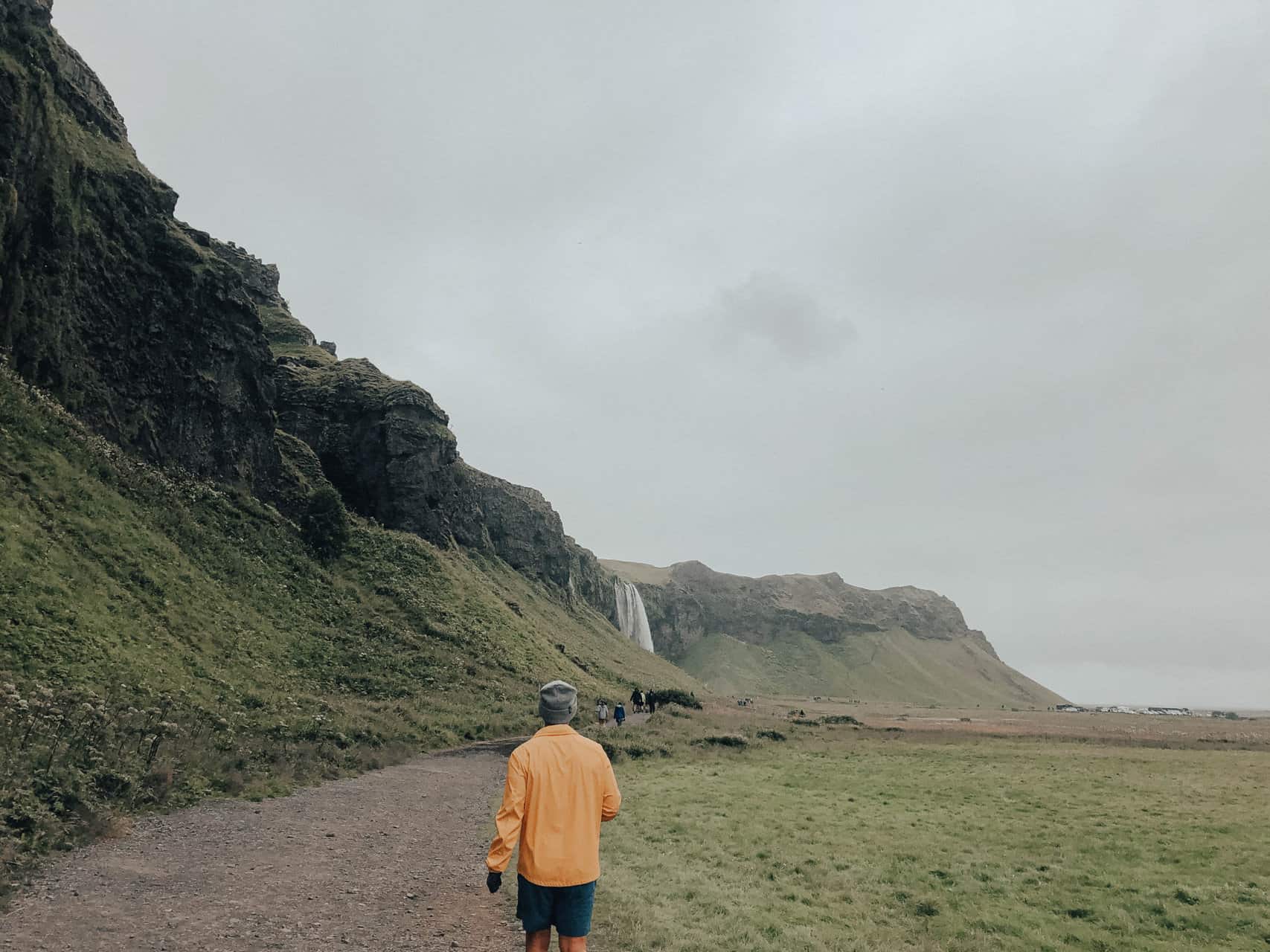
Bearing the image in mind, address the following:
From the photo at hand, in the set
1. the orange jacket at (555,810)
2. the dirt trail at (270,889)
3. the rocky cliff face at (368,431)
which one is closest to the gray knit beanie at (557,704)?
the orange jacket at (555,810)

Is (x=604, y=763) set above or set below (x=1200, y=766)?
above

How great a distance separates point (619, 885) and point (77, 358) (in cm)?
4790

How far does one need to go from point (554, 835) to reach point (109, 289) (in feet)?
182

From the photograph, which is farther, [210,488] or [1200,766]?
[210,488]

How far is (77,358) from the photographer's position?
138 feet

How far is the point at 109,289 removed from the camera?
150 feet

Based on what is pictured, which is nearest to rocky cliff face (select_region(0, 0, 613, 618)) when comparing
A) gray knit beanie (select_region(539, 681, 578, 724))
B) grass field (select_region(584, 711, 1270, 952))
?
grass field (select_region(584, 711, 1270, 952))

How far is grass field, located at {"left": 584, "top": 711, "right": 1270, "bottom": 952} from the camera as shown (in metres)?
11.3

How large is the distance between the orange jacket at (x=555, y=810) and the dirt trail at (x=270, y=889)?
454 centimetres

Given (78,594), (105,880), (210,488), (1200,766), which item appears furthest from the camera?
(210,488)

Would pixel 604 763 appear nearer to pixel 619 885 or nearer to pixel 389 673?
pixel 619 885

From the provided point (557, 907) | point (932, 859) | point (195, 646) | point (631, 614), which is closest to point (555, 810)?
point (557, 907)

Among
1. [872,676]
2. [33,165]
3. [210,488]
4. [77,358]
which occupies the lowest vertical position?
[872,676]

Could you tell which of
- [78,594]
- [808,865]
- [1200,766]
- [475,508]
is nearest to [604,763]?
[808,865]
